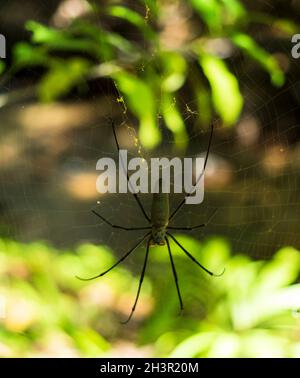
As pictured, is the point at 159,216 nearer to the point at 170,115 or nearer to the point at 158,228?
the point at 158,228

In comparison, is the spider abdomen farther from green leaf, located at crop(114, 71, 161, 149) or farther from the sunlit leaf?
the sunlit leaf

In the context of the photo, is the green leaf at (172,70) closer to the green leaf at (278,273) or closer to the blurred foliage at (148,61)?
the blurred foliage at (148,61)

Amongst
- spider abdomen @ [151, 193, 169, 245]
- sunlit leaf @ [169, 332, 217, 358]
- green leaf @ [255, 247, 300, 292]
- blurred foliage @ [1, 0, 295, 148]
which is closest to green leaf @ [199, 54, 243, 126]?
blurred foliage @ [1, 0, 295, 148]

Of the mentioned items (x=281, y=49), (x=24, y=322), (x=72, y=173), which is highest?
(x=281, y=49)

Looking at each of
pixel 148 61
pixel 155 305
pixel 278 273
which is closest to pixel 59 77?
pixel 148 61

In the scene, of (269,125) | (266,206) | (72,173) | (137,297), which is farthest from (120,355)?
(269,125)

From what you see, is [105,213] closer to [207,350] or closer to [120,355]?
[120,355]
